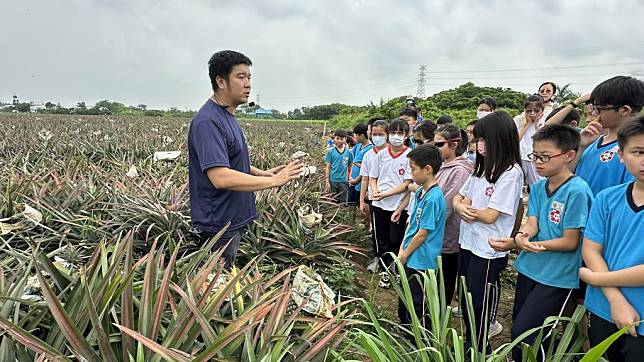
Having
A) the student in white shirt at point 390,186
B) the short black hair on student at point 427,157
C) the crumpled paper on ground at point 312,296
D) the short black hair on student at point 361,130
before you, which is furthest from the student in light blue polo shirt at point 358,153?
the crumpled paper on ground at point 312,296

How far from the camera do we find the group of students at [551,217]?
161cm

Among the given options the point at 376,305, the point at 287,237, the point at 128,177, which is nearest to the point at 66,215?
the point at 128,177

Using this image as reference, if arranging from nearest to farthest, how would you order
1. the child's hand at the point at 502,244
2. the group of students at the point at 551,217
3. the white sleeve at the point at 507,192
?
the group of students at the point at 551,217 → the child's hand at the point at 502,244 → the white sleeve at the point at 507,192

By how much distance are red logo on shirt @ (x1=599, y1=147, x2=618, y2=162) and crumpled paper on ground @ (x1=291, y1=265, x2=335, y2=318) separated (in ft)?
5.37

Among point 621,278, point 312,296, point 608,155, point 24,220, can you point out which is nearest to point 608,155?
point 608,155

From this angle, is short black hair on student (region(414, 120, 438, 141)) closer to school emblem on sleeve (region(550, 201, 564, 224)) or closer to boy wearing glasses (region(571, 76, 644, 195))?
boy wearing glasses (region(571, 76, 644, 195))

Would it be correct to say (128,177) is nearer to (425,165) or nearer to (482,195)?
(425,165)

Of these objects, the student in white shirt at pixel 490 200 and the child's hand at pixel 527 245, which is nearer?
the child's hand at pixel 527 245

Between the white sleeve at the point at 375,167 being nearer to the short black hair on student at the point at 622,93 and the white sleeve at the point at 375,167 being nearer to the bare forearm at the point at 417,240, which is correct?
the bare forearm at the point at 417,240

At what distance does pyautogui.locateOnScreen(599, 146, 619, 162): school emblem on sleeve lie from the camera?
2.13 m

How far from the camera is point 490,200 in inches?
93.4

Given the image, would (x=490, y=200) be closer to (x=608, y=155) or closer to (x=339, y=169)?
(x=608, y=155)

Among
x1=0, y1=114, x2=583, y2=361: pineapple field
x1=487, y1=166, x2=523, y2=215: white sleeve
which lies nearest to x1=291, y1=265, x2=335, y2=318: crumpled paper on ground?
x1=0, y1=114, x2=583, y2=361: pineapple field

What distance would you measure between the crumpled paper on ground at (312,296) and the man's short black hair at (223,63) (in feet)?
4.06
